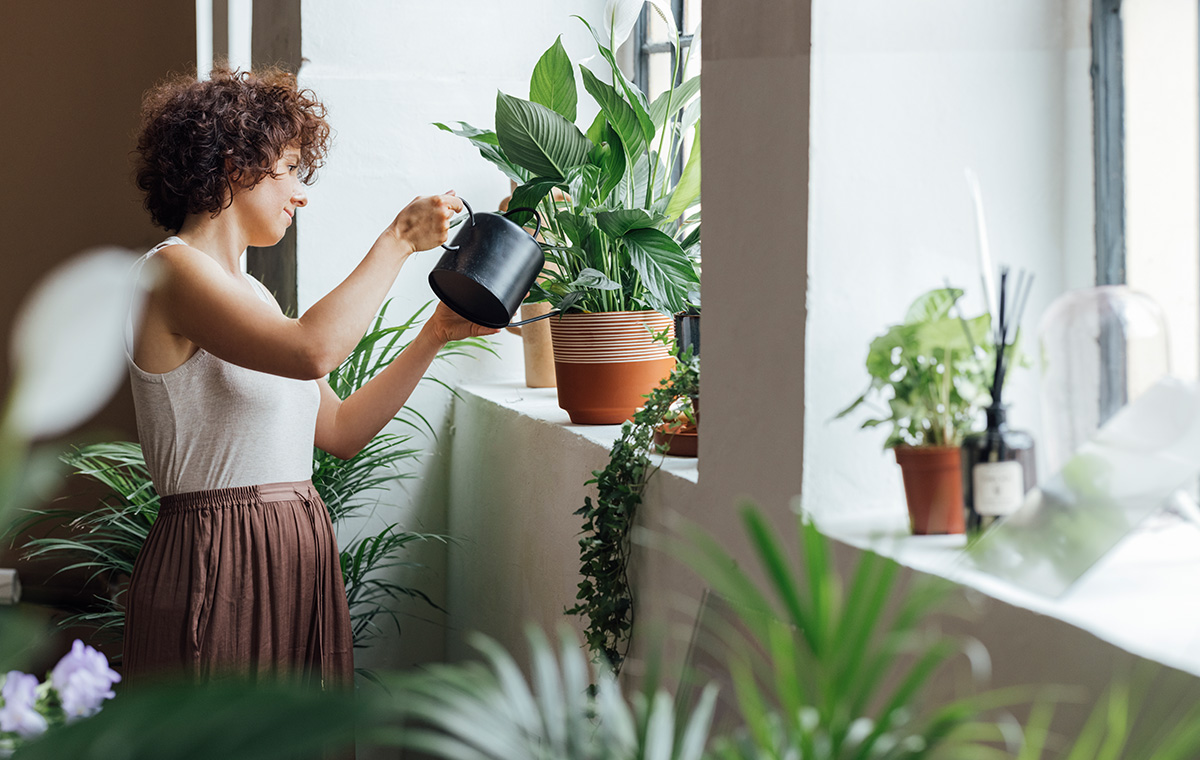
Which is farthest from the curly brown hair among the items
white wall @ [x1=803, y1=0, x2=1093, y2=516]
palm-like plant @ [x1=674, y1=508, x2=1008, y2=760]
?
palm-like plant @ [x1=674, y1=508, x2=1008, y2=760]

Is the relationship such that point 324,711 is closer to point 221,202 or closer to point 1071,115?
Answer: point 1071,115

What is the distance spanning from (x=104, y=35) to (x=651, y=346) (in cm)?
315

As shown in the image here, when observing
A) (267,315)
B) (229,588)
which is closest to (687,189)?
(267,315)

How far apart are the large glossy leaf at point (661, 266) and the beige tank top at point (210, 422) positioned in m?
0.59

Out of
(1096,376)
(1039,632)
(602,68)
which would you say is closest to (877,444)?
(1096,376)

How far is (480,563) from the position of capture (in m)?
2.43

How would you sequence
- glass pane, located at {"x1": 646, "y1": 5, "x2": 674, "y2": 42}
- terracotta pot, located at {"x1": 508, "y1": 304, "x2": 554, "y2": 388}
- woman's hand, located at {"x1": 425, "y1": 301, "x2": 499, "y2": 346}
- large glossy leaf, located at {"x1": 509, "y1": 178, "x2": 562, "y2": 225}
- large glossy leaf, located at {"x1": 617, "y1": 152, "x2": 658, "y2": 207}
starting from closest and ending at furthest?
woman's hand, located at {"x1": 425, "y1": 301, "x2": 499, "y2": 346}
large glossy leaf, located at {"x1": 509, "y1": 178, "x2": 562, "y2": 225}
large glossy leaf, located at {"x1": 617, "y1": 152, "x2": 658, "y2": 207}
terracotta pot, located at {"x1": 508, "y1": 304, "x2": 554, "y2": 388}
glass pane, located at {"x1": 646, "y1": 5, "x2": 674, "y2": 42}

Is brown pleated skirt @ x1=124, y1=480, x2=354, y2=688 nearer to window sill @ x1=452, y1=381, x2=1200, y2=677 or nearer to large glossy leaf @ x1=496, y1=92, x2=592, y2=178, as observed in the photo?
window sill @ x1=452, y1=381, x2=1200, y2=677

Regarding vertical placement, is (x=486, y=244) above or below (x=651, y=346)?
above

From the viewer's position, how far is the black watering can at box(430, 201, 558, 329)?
5.10 ft

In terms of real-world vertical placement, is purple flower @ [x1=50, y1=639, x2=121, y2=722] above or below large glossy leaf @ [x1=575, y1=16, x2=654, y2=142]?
below

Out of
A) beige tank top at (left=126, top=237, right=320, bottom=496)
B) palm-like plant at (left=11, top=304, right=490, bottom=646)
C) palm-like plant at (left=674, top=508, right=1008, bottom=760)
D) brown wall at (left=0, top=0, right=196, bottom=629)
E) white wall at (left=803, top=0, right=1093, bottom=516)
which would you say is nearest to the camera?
palm-like plant at (left=674, top=508, right=1008, bottom=760)

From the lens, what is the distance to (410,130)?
264 cm

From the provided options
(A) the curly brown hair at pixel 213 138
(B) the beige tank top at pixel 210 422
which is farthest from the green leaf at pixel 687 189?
(B) the beige tank top at pixel 210 422
